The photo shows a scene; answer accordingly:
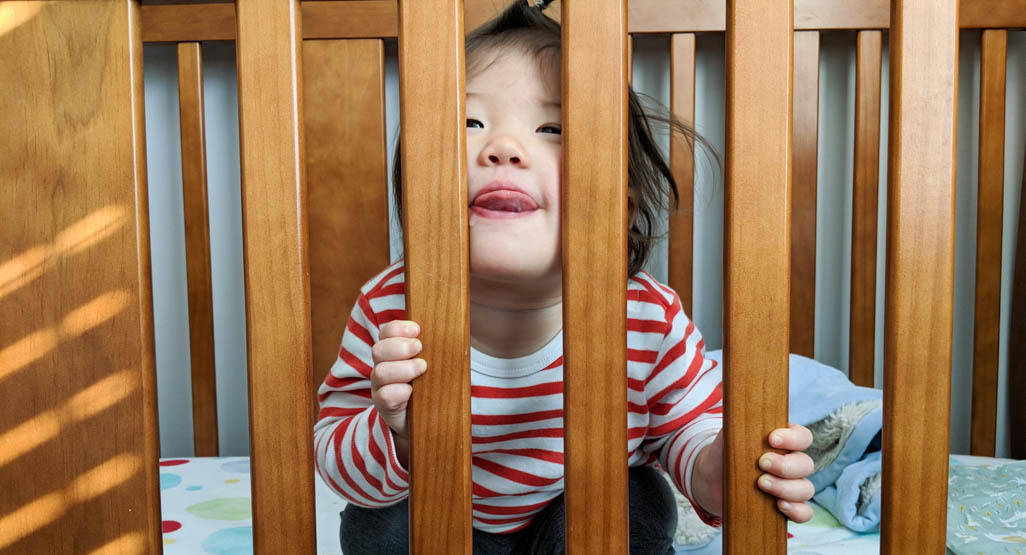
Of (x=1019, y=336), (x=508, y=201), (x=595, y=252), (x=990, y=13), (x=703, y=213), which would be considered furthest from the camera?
(x=703, y=213)

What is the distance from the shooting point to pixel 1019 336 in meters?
1.25

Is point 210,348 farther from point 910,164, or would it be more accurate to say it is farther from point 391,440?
point 910,164

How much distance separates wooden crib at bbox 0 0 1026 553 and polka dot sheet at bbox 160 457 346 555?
44 centimetres

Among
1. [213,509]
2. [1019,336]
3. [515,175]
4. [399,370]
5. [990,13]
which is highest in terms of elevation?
[990,13]

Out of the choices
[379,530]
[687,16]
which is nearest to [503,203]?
[379,530]

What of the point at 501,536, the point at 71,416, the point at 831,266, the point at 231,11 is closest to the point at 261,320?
the point at 71,416

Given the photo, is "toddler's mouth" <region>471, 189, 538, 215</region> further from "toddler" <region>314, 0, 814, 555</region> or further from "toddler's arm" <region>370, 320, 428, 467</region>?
"toddler's arm" <region>370, 320, 428, 467</region>

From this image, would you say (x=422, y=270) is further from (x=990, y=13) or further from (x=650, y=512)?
(x=990, y=13)

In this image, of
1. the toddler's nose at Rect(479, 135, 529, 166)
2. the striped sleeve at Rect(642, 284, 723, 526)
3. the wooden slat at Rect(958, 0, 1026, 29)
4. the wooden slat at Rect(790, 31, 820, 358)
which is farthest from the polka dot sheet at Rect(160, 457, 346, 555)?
→ the wooden slat at Rect(958, 0, 1026, 29)

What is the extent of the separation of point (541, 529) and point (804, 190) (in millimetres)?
707

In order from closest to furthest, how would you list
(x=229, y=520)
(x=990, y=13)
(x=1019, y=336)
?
(x=229, y=520), (x=990, y=13), (x=1019, y=336)

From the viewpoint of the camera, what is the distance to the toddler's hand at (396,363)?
0.43 m

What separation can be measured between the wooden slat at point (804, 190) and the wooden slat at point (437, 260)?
89 cm

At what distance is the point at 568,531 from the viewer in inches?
17.5
